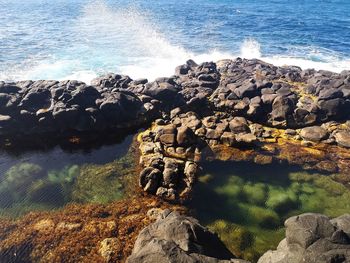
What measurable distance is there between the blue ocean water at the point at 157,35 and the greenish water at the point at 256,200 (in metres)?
30.5

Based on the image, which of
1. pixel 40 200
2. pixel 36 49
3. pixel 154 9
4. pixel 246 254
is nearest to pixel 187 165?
pixel 246 254

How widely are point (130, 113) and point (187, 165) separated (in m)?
11.5

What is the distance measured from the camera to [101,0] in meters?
112

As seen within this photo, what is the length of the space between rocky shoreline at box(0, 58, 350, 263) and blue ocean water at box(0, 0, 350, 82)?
14.6 metres

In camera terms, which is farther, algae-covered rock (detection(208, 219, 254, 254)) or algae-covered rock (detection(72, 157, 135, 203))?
algae-covered rock (detection(72, 157, 135, 203))

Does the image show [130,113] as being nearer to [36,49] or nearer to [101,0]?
[36,49]

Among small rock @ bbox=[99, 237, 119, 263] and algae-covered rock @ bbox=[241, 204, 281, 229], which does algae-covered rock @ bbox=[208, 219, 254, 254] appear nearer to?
algae-covered rock @ bbox=[241, 204, 281, 229]

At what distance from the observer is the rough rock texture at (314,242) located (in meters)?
14.1

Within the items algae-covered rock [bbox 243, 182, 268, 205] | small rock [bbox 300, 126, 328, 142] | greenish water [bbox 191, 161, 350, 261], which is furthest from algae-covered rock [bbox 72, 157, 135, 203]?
small rock [bbox 300, 126, 328, 142]

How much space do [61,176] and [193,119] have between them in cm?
1402

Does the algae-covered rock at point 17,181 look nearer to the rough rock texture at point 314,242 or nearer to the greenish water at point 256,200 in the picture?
the greenish water at point 256,200

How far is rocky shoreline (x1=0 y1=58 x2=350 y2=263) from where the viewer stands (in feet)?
88.3

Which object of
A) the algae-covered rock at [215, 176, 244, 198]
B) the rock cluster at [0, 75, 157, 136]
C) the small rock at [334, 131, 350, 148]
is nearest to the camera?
the algae-covered rock at [215, 176, 244, 198]

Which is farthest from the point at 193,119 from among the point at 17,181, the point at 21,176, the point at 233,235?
the point at 17,181
